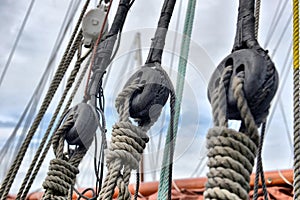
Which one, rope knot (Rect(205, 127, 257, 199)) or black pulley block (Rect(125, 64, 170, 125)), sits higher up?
black pulley block (Rect(125, 64, 170, 125))

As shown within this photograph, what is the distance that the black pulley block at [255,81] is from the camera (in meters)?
0.42

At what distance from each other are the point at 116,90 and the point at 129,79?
7cm

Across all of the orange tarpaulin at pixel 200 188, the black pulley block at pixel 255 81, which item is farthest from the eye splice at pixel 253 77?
the orange tarpaulin at pixel 200 188

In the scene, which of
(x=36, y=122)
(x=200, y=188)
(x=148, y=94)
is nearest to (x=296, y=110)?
(x=148, y=94)

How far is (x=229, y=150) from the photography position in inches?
15.9

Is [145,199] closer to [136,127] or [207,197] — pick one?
[136,127]

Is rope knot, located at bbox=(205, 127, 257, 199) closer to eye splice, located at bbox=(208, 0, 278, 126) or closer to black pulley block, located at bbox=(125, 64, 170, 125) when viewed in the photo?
eye splice, located at bbox=(208, 0, 278, 126)

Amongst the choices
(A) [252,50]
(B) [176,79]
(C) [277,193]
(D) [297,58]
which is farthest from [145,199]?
(A) [252,50]

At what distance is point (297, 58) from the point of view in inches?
39.1

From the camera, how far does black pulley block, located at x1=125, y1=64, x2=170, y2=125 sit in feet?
1.77

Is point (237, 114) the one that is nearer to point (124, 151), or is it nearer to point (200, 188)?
point (124, 151)

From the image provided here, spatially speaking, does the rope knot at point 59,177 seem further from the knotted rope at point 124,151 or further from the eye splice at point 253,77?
the eye splice at point 253,77

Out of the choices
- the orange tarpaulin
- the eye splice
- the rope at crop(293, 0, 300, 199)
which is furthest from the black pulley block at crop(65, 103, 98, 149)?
the orange tarpaulin

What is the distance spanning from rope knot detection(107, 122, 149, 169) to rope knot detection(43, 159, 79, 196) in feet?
0.54
